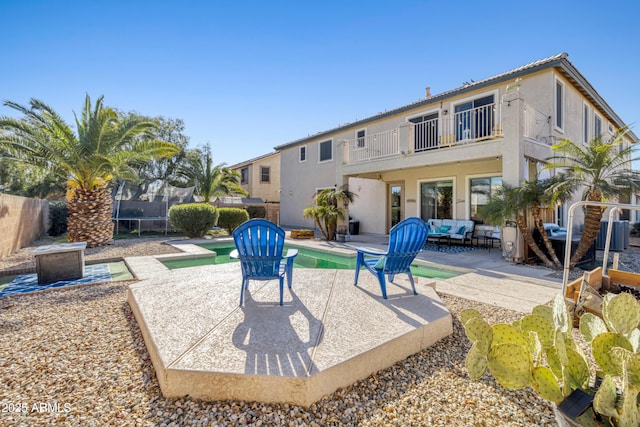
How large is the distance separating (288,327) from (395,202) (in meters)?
11.9

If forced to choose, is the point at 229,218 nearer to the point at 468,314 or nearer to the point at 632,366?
the point at 468,314

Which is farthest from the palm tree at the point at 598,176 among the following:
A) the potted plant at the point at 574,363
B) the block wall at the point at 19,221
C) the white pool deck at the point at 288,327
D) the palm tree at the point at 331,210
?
the block wall at the point at 19,221

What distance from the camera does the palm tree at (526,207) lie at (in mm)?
6980

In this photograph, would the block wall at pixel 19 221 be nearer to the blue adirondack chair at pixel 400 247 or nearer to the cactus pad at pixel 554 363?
the blue adirondack chair at pixel 400 247

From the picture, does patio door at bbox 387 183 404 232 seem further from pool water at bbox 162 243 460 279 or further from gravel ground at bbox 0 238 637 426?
gravel ground at bbox 0 238 637 426

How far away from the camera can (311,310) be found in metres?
3.62

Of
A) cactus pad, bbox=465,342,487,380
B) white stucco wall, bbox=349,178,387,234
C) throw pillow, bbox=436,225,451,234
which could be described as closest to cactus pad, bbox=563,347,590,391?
cactus pad, bbox=465,342,487,380

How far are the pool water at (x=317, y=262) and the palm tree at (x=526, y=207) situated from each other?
73.7 inches

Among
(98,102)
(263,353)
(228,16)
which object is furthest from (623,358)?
(98,102)

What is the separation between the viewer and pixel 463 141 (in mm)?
9266

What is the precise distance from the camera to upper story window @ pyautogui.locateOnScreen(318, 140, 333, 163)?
54.6ft

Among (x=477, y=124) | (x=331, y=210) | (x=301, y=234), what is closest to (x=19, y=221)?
(x=301, y=234)

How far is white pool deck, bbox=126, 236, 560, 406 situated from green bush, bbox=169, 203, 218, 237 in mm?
7078

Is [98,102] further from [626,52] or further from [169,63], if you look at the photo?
[626,52]
